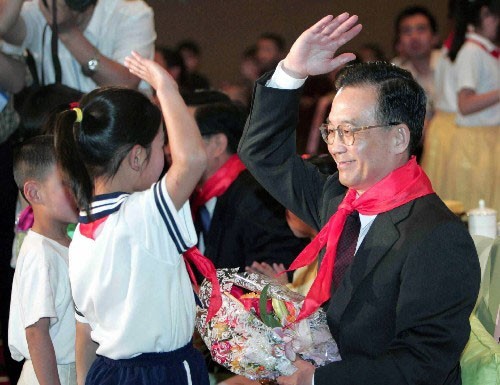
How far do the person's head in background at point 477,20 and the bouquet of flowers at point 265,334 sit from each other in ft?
11.7

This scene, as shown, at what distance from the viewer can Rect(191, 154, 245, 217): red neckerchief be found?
3.74m

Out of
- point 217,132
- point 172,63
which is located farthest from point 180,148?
point 172,63

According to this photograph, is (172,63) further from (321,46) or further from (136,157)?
(321,46)

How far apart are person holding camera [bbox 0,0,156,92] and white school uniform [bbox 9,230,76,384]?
1.06m

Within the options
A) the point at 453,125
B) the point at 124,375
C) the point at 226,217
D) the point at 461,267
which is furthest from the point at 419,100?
the point at 453,125

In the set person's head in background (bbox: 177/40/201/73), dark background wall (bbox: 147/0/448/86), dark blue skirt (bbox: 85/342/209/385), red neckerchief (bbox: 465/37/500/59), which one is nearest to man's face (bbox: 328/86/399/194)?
dark blue skirt (bbox: 85/342/209/385)

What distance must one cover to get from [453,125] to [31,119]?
3105 mm

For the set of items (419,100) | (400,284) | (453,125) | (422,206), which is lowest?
(453,125)

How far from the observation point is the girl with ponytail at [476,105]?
17.6ft

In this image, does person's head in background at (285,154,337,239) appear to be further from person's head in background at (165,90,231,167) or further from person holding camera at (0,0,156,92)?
person holding camera at (0,0,156,92)

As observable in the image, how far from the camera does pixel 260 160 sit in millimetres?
2480

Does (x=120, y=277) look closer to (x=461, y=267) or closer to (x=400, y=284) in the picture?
(x=400, y=284)

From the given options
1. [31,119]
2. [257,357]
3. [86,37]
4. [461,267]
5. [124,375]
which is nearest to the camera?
[461,267]

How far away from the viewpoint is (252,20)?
9.00 m
